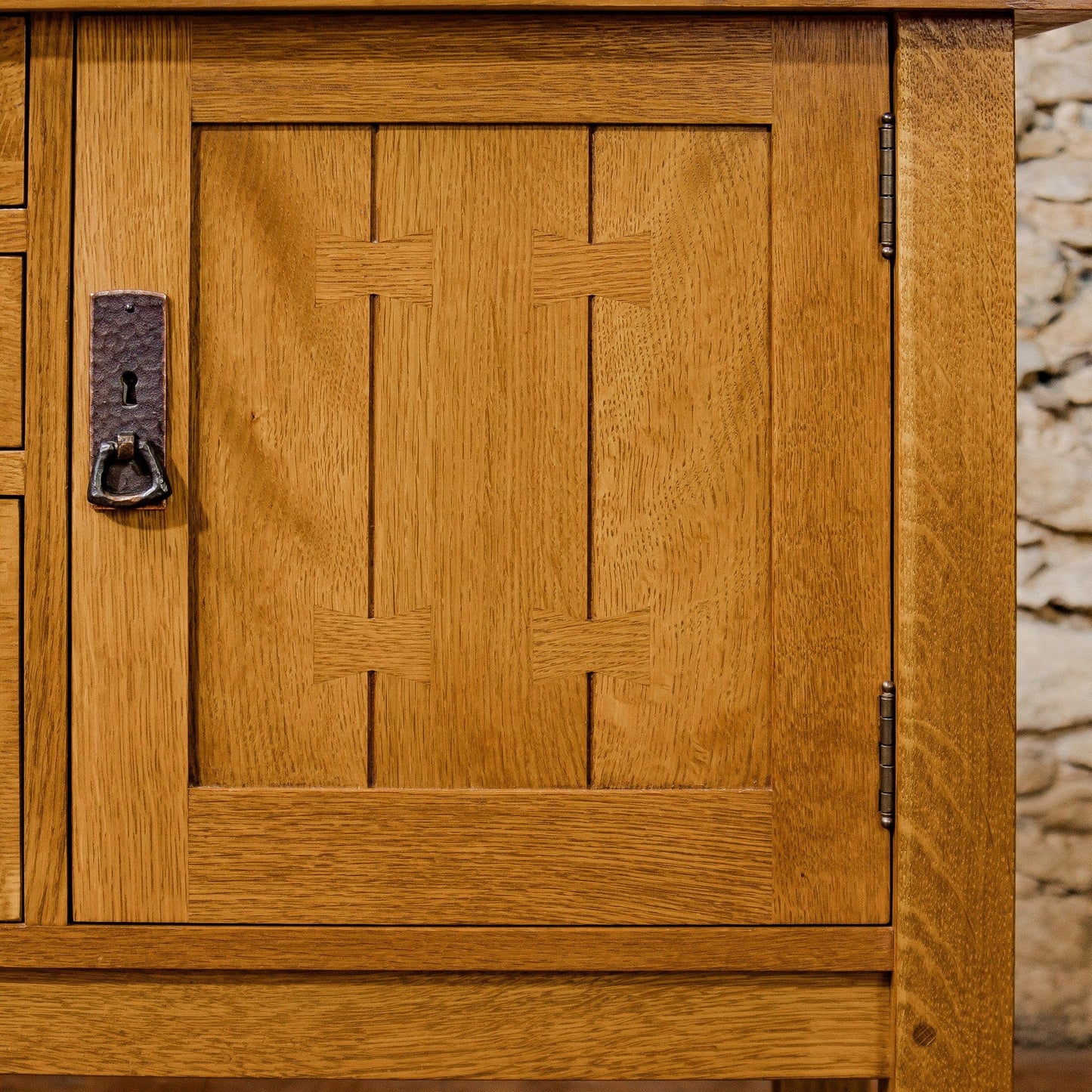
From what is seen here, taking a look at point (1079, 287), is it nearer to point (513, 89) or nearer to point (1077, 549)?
point (1077, 549)

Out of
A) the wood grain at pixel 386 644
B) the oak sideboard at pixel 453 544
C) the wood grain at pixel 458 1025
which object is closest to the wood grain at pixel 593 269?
the oak sideboard at pixel 453 544

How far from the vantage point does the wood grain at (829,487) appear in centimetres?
57

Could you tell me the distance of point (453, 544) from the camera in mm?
581

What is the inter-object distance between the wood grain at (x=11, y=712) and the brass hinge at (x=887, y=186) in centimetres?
56

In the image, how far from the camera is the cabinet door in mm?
576

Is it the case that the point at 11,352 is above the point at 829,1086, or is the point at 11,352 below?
above

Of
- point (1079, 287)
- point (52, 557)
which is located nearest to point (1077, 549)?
point (1079, 287)

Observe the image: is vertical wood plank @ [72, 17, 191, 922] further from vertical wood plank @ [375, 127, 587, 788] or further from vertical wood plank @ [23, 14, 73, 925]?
vertical wood plank @ [375, 127, 587, 788]

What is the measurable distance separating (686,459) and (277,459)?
0.84 ft

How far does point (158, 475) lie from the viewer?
0.57 meters

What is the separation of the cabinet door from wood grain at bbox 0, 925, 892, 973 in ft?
0.04

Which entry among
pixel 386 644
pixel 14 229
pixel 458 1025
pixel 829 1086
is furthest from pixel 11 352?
pixel 829 1086

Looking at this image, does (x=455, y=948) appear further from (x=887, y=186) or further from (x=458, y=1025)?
(x=887, y=186)

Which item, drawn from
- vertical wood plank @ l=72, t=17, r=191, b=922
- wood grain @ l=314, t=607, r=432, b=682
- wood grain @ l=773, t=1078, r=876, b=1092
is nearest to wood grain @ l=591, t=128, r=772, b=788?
wood grain @ l=314, t=607, r=432, b=682
